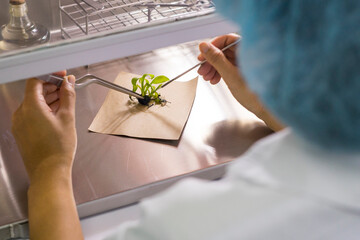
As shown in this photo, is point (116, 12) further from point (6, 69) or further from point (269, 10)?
point (269, 10)

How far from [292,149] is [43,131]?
1.53 feet

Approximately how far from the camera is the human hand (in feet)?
2.65

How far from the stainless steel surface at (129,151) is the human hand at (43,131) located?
10 cm

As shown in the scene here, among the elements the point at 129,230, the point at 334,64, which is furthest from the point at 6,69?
the point at 334,64

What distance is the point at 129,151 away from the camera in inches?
38.2

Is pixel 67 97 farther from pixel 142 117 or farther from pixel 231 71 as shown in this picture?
pixel 231 71

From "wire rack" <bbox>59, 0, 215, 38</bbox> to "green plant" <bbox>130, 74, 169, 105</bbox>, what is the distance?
11 centimetres

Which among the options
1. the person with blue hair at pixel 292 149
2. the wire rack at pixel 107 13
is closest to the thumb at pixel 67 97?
the wire rack at pixel 107 13

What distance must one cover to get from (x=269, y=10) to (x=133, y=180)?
0.58 metres

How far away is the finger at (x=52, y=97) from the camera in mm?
857

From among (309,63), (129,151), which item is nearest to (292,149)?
(309,63)

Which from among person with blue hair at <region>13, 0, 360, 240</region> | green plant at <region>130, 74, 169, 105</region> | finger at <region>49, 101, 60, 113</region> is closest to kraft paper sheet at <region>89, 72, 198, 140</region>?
green plant at <region>130, 74, 169, 105</region>

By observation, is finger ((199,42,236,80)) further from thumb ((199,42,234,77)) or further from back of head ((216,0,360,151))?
back of head ((216,0,360,151))

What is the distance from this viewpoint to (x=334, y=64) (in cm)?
38
